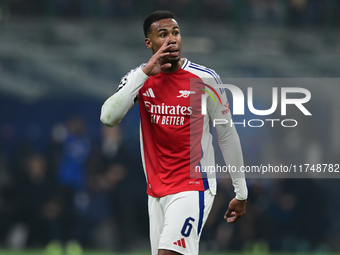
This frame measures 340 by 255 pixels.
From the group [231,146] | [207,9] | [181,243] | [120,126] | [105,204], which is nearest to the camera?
[181,243]

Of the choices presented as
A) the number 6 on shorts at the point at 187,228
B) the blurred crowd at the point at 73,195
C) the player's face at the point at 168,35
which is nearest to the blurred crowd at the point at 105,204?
the blurred crowd at the point at 73,195

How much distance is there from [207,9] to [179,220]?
1234 centimetres

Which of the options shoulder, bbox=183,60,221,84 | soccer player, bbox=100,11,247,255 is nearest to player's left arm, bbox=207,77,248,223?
soccer player, bbox=100,11,247,255

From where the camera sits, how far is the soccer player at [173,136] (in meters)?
5.46

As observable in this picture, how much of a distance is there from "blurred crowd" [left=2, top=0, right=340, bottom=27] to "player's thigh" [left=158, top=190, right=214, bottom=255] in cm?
1145

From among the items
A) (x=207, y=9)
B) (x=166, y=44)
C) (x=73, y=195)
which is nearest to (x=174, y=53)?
(x=166, y=44)

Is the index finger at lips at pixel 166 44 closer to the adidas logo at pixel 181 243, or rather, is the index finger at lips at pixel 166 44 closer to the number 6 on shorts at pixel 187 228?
the number 6 on shorts at pixel 187 228

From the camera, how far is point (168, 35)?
5633 millimetres

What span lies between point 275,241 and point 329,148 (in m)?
2.39

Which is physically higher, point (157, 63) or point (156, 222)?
point (157, 63)

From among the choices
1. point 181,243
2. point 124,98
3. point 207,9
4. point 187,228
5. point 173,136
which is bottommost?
point 181,243

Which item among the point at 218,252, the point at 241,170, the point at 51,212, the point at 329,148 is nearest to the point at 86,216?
the point at 51,212

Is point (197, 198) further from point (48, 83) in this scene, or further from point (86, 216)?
point (48, 83)

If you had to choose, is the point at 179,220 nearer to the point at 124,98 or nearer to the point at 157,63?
the point at 124,98
